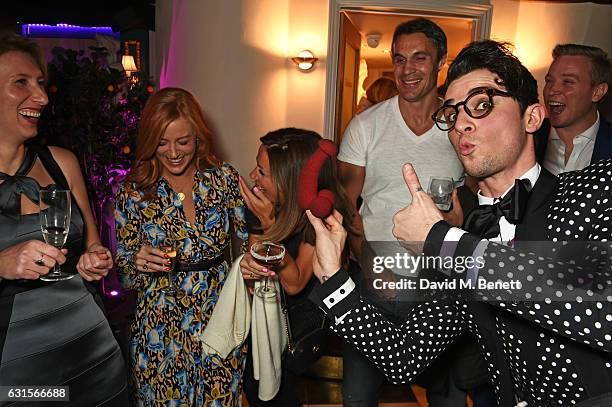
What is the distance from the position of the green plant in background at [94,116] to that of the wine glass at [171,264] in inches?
94.2

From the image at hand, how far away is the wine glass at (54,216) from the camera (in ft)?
5.86

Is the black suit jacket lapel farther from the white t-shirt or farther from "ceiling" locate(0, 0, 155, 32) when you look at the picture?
"ceiling" locate(0, 0, 155, 32)

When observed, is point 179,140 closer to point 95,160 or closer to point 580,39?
point 95,160

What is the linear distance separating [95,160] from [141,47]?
16.0ft

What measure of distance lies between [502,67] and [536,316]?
0.74 m

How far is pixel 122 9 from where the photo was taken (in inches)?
340

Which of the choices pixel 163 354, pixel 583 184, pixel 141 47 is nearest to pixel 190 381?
pixel 163 354

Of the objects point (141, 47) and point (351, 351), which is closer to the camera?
point (351, 351)

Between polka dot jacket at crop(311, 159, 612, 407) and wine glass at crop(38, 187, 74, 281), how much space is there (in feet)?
3.07

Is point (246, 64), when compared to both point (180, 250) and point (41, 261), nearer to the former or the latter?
point (180, 250)

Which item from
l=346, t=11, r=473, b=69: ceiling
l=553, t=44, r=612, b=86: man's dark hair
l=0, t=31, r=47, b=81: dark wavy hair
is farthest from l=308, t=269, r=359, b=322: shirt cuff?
l=346, t=11, r=473, b=69: ceiling

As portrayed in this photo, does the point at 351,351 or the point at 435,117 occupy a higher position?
the point at 435,117

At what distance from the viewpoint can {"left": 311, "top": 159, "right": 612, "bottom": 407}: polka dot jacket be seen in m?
1.14

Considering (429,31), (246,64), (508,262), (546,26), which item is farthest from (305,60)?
(508,262)
